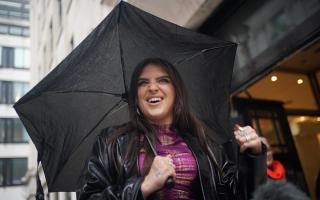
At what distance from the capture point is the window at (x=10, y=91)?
38062mm

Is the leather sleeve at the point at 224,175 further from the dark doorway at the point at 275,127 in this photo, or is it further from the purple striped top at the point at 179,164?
the dark doorway at the point at 275,127

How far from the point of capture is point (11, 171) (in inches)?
1417

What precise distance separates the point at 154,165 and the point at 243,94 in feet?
14.2

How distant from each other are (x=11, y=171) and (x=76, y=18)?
90.9 feet

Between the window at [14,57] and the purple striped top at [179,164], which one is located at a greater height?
the window at [14,57]

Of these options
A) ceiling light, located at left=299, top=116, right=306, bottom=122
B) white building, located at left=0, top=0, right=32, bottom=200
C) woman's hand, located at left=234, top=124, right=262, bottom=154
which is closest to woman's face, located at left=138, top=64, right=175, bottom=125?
woman's hand, located at left=234, top=124, right=262, bottom=154

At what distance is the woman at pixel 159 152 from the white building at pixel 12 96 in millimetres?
33923

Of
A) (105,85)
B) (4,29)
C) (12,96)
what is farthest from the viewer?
(4,29)

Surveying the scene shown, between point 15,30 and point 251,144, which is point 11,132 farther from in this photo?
point 251,144

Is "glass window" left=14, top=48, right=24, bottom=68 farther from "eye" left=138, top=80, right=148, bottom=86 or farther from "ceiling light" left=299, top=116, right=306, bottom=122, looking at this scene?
"eye" left=138, top=80, right=148, bottom=86

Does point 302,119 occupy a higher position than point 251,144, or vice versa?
point 302,119

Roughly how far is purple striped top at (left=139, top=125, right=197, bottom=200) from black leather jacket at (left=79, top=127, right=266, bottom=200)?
42 mm

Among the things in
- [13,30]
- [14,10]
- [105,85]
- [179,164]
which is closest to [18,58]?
[13,30]

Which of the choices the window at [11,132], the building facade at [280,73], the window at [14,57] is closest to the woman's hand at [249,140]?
the building facade at [280,73]
